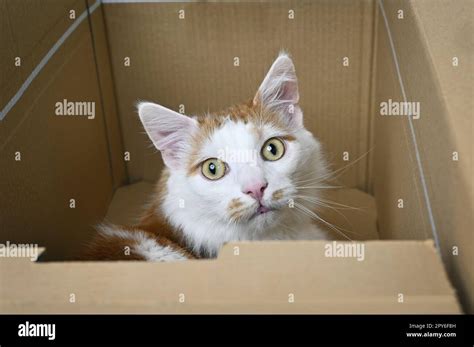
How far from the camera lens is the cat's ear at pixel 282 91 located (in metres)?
1.23

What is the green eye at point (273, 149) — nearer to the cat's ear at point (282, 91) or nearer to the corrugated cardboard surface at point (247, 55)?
the cat's ear at point (282, 91)

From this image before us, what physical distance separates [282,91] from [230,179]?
28 centimetres

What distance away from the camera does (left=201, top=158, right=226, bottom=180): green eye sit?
1175 millimetres

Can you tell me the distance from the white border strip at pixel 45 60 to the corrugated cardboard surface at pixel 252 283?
493mm

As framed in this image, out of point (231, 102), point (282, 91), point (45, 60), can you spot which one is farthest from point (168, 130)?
point (231, 102)

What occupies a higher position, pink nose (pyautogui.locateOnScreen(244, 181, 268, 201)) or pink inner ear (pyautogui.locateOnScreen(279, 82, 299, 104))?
pink inner ear (pyautogui.locateOnScreen(279, 82, 299, 104))

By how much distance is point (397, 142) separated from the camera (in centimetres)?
136

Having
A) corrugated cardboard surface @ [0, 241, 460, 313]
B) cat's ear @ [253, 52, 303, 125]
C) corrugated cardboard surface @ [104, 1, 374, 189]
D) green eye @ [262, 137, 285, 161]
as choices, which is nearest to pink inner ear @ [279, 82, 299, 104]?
cat's ear @ [253, 52, 303, 125]

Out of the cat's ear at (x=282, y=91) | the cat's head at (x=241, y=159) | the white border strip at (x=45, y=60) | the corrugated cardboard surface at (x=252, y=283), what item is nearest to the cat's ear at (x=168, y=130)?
A: the cat's head at (x=241, y=159)

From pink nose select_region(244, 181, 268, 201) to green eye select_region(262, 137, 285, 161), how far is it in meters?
0.11

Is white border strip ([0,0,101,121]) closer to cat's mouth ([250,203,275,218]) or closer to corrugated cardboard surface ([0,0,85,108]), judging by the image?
corrugated cardboard surface ([0,0,85,108])
